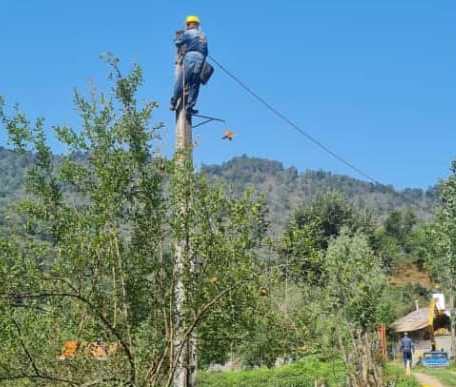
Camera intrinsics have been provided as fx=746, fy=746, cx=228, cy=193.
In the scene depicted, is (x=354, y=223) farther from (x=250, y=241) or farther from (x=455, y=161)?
(x=250, y=241)

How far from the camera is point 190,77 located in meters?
8.15

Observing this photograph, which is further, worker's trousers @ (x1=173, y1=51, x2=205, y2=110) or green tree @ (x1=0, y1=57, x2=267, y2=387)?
worker's trousers @ (x1=173, y1=51, x2=205, y2=110)

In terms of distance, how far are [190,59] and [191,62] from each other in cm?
3

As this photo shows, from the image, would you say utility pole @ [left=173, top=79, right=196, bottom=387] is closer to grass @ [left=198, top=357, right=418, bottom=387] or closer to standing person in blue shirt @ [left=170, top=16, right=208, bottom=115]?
standing person in blue shirt @ [left=170, top=16, right=208, bottom=115]

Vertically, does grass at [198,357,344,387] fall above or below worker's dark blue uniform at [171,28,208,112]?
below

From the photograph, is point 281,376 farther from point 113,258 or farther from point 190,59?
point 113,258

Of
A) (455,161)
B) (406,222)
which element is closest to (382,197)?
(406,222)

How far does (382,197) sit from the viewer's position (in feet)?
640

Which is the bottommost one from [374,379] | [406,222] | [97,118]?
[374,379]

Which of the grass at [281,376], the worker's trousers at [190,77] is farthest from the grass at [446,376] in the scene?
the worker's trousers at [190,77]

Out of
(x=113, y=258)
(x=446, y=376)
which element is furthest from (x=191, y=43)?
(x=446, y=376)

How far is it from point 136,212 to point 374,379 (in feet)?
24.4

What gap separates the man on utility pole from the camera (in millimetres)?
6500

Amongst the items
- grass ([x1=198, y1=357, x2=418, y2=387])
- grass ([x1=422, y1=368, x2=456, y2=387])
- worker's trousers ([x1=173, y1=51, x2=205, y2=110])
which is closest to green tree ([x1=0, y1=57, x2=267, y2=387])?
worker's trousers ([x1=173, y1=51, x2=205, y2=110])
